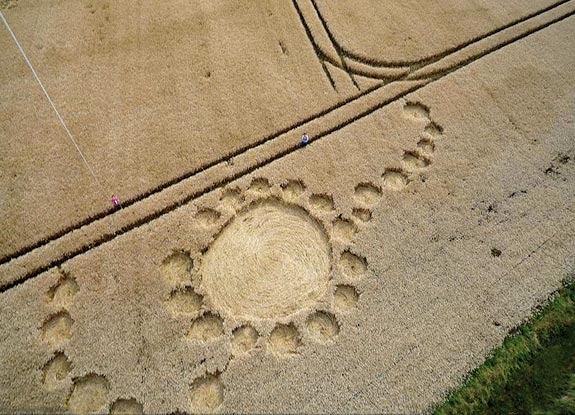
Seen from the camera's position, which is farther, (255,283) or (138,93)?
(138,93)

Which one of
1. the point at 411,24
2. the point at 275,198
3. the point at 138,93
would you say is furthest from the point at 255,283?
the point at 411,24

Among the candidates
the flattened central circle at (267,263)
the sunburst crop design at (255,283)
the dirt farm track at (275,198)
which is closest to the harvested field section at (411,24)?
the dirt farm track at (275,198)

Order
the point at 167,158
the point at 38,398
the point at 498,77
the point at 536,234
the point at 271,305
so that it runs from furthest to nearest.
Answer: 1. the point at 498,77
2. the point at 167,158
3. the point at 536,234
4. the point at 271,305
5. the point at 38,398

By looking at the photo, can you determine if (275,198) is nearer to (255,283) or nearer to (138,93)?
(255,283)

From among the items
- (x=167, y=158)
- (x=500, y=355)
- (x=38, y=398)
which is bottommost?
(x=500, y=355)

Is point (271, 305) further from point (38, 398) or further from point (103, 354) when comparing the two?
point (38, 398)

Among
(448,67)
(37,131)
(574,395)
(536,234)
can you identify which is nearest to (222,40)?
(37,131)
